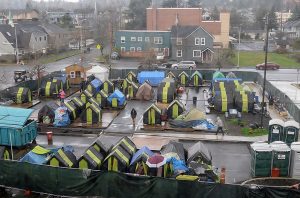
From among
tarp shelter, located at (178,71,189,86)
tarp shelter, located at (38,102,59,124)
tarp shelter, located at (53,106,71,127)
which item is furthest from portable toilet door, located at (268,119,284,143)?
tarp shelter, located at (178,71,189,86)

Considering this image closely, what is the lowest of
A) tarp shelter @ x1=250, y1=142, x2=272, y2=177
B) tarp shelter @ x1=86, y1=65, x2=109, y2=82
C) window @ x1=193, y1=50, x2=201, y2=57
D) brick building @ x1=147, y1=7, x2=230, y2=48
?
tarp shelter @ x1=250, y1=142, x2=272, y2=177

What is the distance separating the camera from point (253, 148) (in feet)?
55.9

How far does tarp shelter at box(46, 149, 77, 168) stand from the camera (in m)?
15.9

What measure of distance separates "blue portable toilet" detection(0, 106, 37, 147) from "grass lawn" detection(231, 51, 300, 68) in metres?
37.4

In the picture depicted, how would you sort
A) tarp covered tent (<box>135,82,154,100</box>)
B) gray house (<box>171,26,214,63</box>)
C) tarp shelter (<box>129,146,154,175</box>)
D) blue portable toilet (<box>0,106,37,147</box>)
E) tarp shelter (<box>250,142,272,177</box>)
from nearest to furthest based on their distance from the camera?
1. tarp shelter (<box>129,146,154,175</box>)
2. tarp shelter (<box>250,142,272,177</box>)
3. blue portable toilet (<box>0,106,37,147</box>)
4. tarp covered tent (<box>135,82,154,100</box>)
5. gray house (<box>171,26,214,63</box>)

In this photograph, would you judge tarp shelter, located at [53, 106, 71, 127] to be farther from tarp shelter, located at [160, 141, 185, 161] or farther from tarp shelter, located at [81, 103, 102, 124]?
tarp shelter, located at [160, 141, 185, 161]

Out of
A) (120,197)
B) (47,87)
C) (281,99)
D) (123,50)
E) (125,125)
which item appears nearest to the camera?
(120,197)

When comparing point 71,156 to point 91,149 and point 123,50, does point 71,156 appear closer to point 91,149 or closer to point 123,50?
point 91,149

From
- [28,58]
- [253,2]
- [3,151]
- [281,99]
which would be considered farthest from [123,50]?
[253,2]

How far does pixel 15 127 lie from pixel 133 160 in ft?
21.5

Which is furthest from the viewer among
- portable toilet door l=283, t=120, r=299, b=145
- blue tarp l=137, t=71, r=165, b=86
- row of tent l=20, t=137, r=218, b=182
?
blue tarp l=137, t=71, r=165, b=86

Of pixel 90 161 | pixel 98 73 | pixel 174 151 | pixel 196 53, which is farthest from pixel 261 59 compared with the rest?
pixel 90 161

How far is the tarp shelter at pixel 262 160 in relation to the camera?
1678 centimetres

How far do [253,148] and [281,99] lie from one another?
13110 millimetres
